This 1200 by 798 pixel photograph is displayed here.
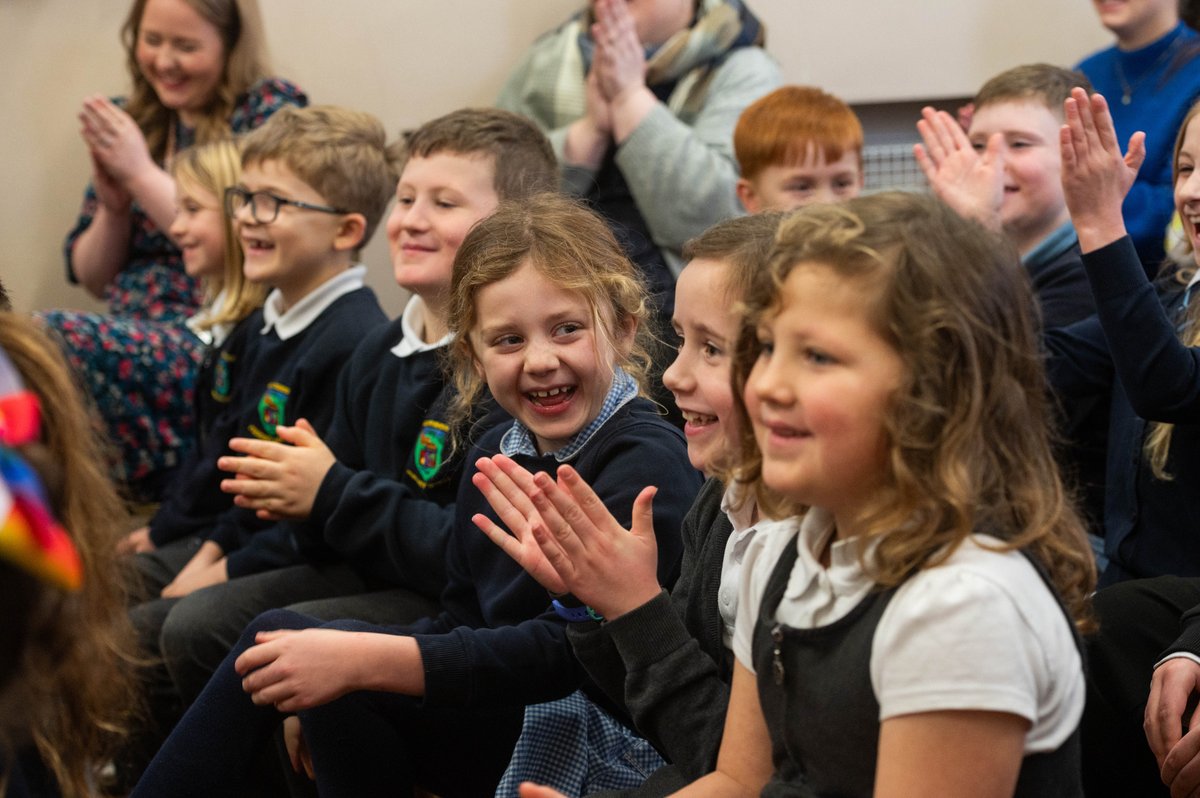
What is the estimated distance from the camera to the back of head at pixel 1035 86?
7.66 feet

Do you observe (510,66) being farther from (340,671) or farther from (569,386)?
(340,671)

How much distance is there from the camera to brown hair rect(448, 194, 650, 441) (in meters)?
1.63

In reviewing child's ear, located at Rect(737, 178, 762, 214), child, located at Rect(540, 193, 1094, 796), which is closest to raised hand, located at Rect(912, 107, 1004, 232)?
child's ear, located at Rect(737, 178, 762, 214)

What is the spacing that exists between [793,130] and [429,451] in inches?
40.0

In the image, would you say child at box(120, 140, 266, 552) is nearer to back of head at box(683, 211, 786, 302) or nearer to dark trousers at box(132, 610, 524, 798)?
dark trousers at box(132, 610, 524, 798)

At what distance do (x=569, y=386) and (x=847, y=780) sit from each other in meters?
0.71

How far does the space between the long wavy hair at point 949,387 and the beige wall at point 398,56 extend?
2282mm

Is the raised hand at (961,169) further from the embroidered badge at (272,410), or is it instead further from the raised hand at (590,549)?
the embroidered badge at (272,410)

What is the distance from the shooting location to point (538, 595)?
159 cm

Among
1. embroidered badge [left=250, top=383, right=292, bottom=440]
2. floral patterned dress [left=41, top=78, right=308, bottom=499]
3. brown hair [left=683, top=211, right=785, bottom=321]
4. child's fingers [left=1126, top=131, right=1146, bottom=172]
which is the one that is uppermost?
brown hair [left=683, top=211, right=785, bottom=321]

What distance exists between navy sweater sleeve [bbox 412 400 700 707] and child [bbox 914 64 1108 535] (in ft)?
2.00

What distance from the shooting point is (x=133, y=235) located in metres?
3.22

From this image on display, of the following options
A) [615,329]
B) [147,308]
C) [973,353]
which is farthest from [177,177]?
[973,353]

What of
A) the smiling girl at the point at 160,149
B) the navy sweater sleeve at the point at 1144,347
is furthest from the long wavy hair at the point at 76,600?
the smiling girl at the point at 160,149
